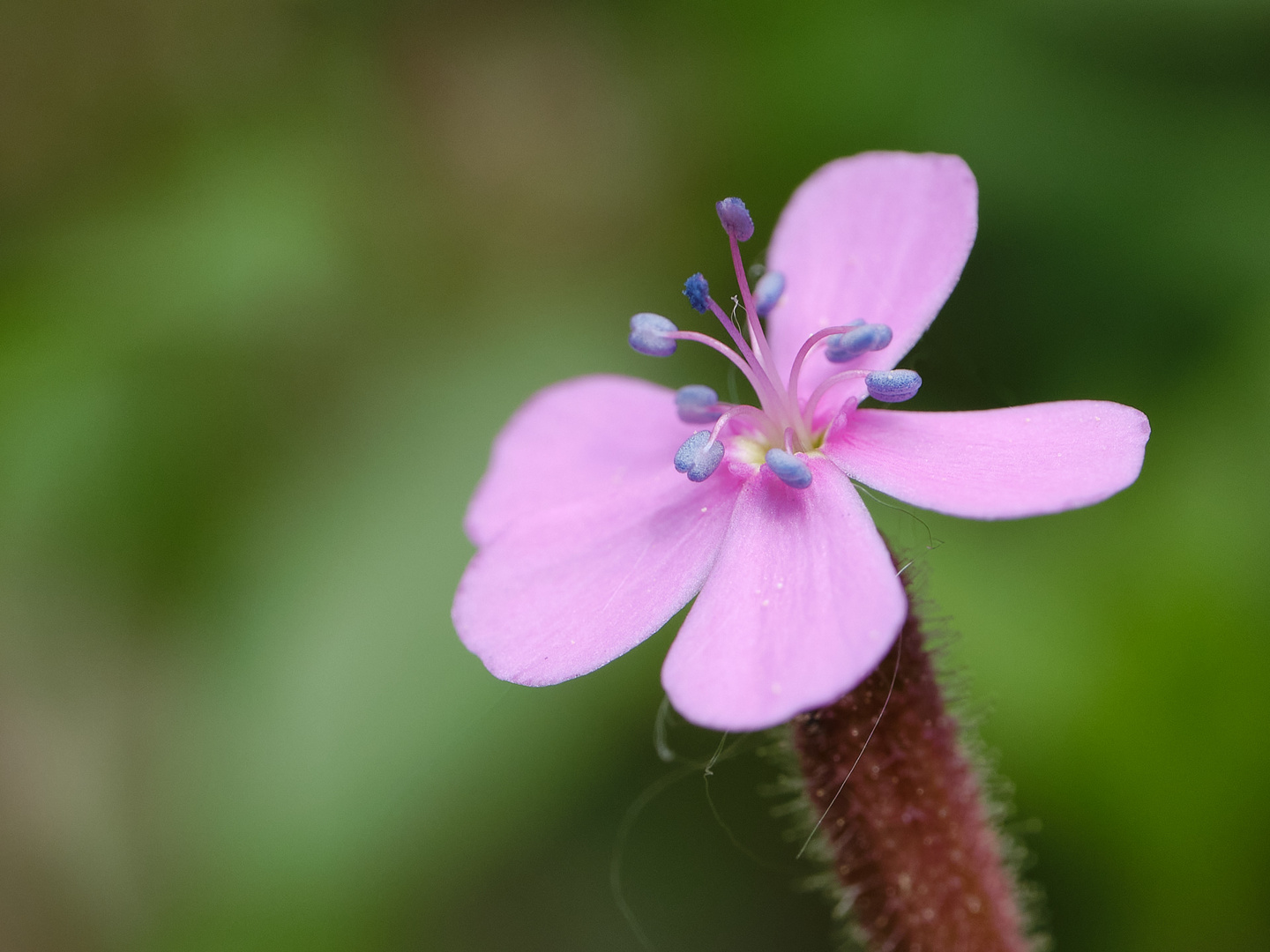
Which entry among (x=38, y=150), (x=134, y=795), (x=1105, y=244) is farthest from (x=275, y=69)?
(x=1105, y=244)

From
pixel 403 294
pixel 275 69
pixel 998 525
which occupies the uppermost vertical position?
pixel 275 69

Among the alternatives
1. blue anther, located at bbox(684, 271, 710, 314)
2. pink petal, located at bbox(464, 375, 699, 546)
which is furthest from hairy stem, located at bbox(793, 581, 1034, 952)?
blue anther, located at bbox(684, 271, 710, 314)

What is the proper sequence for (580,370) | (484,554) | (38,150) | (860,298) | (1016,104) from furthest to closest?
(38,150), (580,370), (1016,104), (860,298), (484,554)

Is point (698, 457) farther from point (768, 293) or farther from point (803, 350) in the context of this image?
point (768, 293)

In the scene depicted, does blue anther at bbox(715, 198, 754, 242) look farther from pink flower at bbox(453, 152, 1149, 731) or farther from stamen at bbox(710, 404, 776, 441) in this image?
stamen at bbox(710, 404, 776, 441)

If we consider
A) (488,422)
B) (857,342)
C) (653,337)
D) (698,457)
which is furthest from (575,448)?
(488,422)

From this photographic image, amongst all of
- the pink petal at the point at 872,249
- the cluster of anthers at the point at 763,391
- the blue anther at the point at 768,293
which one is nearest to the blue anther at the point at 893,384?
the cluster of anthers at the point at 763,391

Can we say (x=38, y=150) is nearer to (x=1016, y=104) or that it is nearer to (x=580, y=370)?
(x=580, y=370)
